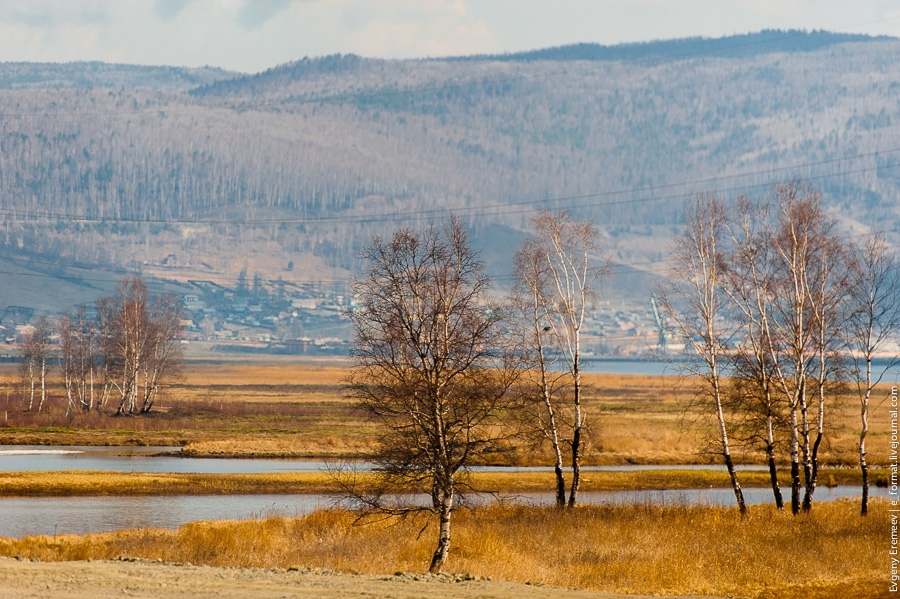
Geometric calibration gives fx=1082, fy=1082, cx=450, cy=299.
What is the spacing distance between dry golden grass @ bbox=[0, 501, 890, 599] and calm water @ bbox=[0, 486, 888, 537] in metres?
→ 5.33

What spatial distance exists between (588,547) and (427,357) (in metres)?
10.6

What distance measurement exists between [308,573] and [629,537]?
58.0 feet

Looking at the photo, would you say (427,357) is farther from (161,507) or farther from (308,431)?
(308,431)

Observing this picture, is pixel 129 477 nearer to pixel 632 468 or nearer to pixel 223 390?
pixel 632 468

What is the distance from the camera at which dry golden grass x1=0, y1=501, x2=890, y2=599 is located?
33125 millimetres

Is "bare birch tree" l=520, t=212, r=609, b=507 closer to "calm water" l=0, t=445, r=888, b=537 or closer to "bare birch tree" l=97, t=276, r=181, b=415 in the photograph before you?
"calm water" l=0, t=445, r=888, b=537

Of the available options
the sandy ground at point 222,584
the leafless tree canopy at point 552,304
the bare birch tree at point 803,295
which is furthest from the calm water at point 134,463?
the sandy ground at point 222,584

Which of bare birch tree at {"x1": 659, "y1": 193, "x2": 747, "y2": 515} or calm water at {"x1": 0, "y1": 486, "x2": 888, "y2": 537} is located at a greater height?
bare birch tree at {"x1": 659, "y1": 193, "x2": 747, "y2": 515}

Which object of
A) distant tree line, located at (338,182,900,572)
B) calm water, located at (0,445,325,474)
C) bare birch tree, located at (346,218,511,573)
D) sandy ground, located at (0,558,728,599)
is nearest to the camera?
sandy ground, located at (0,558,728,599)

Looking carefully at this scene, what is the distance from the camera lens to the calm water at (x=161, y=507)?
4953cm

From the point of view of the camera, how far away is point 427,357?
119 ft

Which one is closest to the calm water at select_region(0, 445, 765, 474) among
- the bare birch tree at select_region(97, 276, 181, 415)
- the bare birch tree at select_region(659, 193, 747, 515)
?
the bare birch tree at select_region(97, 276, 181, 415)

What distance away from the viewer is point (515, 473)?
75625 millimetres

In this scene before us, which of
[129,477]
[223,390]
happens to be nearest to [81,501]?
[129,477]
